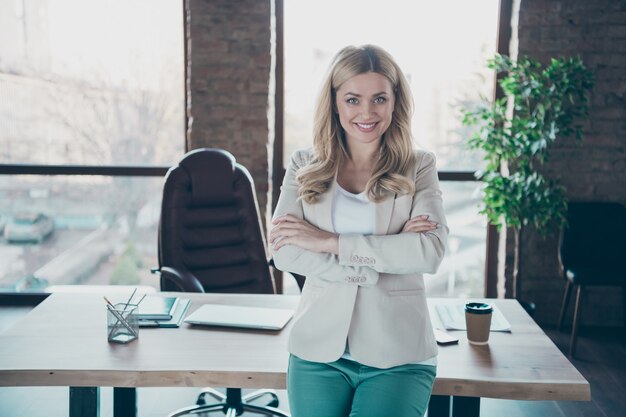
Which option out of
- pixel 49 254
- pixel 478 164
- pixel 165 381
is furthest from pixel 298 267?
pixel 49 254

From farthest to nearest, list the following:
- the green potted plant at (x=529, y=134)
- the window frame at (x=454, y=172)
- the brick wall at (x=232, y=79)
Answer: the window frame at (x=454, y=172), the brick wall at (x=232, y=79), the green potted plant at (x=529, y=134)

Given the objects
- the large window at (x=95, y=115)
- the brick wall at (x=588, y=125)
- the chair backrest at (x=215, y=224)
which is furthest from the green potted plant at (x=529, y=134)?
the large window at (x=95, y=115)

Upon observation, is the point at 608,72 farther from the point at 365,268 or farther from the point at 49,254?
the point at 49,254

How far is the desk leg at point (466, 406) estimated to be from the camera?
1961 millimetres

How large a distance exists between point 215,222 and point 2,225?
7.79 ft

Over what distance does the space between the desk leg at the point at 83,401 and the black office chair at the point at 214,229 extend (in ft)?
4.16

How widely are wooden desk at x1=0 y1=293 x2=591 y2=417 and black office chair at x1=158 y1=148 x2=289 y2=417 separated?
1054 millimetres

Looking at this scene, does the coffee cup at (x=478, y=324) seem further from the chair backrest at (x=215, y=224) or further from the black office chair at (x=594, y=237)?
the black office chair at (x=594, y=237)

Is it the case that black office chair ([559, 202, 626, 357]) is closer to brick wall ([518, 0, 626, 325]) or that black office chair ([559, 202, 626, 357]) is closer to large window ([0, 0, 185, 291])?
brick wall ([518, 0, 626, 325])

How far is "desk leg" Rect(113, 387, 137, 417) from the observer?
2416 mm

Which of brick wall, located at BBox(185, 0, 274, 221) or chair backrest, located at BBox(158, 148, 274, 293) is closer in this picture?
chair backrest, located at BBox(158, 148, 274, 293)

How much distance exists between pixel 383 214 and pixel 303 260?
0.87 feet

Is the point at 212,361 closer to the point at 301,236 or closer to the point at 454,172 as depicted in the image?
the point at 301,236

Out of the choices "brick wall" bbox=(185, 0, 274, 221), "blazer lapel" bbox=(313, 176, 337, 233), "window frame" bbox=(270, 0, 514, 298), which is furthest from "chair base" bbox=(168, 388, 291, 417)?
"window frame" bbox=(270, 0, 514, 298)
